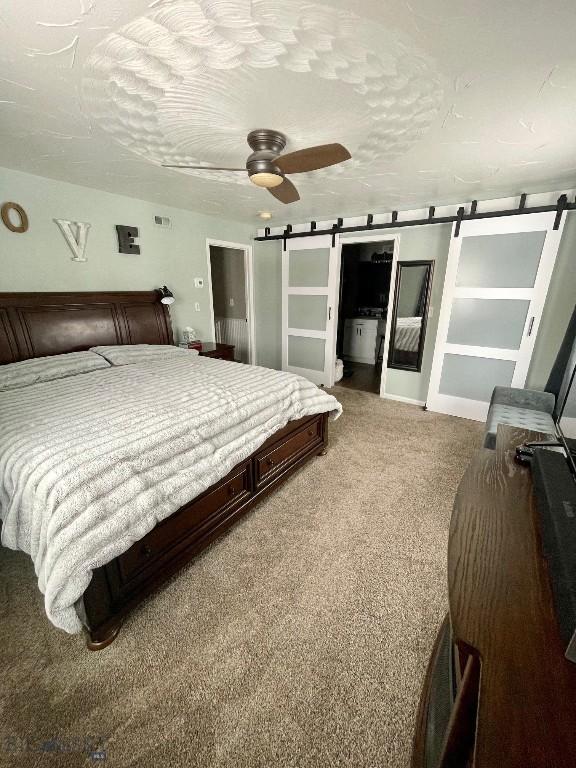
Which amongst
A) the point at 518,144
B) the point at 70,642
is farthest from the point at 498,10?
the point at 70,642

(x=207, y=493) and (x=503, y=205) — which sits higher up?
(x=503, y=205)

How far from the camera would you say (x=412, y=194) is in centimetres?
304

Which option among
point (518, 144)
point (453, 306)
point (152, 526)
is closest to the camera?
point (152, 526)

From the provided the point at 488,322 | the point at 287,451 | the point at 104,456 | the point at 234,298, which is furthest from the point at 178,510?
the point at 234,298

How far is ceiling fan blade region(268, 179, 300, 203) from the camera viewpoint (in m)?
2.08

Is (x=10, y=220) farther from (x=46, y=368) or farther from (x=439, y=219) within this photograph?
(x=439, y=219)

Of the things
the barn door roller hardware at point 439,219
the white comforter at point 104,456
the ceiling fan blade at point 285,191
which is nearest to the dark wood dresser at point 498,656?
the white comforter at point 104,456

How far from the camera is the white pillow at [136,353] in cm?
274

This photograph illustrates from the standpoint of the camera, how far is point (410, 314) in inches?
151

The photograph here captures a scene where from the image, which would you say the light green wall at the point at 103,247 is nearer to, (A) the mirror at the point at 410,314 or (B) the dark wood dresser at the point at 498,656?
(A) the mirror at the point at 410,314

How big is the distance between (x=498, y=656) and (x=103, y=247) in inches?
152

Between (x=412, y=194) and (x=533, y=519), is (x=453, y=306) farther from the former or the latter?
(x=533, y=519)

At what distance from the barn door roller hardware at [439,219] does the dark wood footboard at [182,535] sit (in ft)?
8.59

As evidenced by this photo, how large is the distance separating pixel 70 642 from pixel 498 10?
2.94m
